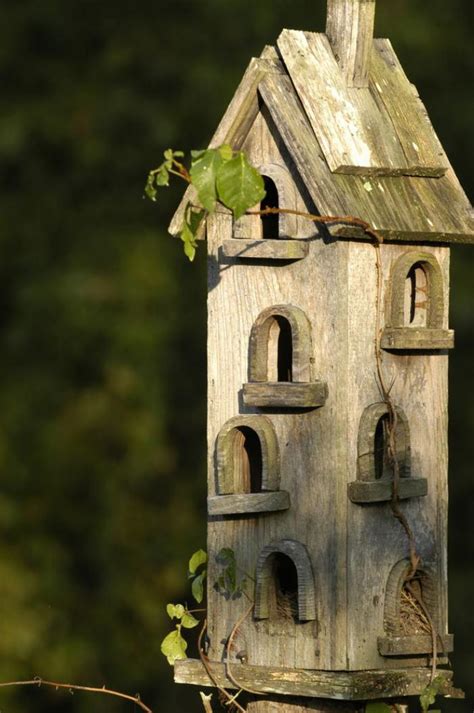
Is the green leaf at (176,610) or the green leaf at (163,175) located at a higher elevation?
the green leaf at (163,175)

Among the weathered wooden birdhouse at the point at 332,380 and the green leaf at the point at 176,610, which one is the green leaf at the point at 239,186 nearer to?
the weathered wooden birdhouse at the point at 332,380

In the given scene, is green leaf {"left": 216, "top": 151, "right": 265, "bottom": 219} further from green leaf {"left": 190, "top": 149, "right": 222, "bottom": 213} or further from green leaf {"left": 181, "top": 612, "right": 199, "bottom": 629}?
green leaf {"left": 181, "top": 612, "right": 199, "bottom": 629}

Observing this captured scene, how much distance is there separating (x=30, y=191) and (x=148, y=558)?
6.30 ft

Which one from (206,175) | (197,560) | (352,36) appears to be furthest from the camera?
(197,560)

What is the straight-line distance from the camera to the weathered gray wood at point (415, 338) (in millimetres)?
4145

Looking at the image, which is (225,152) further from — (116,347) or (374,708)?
(116,347)

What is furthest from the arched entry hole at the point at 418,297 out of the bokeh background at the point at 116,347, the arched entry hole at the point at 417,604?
the bokeh background at the point at 116,347

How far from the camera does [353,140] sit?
166 inches

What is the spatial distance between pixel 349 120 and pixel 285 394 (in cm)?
64

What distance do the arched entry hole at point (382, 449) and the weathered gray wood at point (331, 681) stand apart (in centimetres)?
44

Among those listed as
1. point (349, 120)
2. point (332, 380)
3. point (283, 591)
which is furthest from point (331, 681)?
point (349, 120)

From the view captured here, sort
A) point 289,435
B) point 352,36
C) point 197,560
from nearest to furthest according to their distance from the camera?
point 289,435 < point 352,36 < point 197,560

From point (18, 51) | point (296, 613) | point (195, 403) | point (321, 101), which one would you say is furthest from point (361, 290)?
point (18, 51)

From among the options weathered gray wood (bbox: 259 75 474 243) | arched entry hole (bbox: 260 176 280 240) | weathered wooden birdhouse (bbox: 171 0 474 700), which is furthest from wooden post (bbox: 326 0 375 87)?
arched entry hole (bbox: 260 176 280 240)
